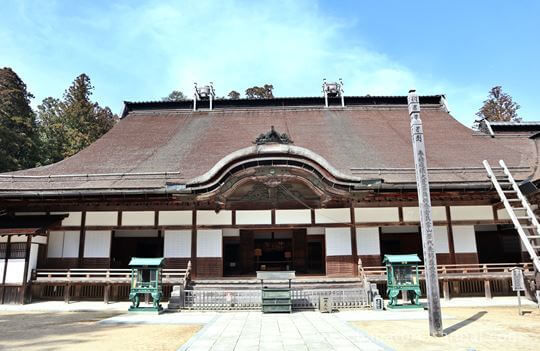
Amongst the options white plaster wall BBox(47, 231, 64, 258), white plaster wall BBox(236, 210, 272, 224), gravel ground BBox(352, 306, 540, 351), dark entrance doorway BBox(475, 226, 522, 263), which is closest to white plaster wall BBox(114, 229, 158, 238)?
white plaster wall BBox(47, 231, 64, 258)

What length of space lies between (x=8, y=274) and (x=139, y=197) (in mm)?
4926

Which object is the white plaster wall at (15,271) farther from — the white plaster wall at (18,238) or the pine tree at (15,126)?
the pine tree at (15,126)

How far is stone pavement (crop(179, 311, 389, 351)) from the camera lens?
6.39m

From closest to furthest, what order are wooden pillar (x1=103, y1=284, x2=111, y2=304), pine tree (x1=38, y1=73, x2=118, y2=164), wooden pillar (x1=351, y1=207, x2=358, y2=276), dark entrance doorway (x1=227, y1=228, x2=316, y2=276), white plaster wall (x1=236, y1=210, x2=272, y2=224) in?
wooden pillar (x1=103, y1=284, x2=111, y2=304), wooden pillar (x1=351, y1=207, x2=358, y2=276), white plaster wall (x1=236, y1=210, x2=272, y2=224), dark entrance doorway (x1=227, y1=228, x2=316, y2=276), pine tree (x1=38, y1=73, x2=118, y2=164)

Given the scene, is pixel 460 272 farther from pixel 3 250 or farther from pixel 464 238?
pixel 3 250

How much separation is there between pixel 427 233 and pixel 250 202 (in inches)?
288

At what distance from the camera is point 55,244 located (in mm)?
13750

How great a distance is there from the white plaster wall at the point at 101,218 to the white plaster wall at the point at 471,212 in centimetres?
1249

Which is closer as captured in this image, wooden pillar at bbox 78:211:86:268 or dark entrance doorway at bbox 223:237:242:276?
wooden pillar at bbox 78:211:86:268

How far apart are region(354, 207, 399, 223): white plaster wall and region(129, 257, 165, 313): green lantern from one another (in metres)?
7.07

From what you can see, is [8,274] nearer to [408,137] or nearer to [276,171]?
[276,171]

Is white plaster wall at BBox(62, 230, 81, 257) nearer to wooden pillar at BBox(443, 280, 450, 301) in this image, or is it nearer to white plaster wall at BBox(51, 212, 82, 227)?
white plaster wall at BBox(51, 212, 82, 227)

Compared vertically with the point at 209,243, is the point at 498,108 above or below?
above

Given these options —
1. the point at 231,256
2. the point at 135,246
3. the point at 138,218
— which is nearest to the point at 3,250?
the point at 138,218
